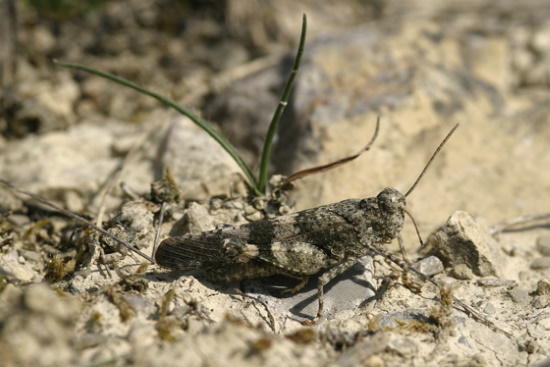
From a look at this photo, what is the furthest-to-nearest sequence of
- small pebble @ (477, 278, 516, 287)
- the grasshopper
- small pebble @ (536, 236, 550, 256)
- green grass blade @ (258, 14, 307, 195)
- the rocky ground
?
1. small pebble @ (536, 236, 550, 256)
2. green grass blade @ (258, 14, 307, 195)
3. small pebble @ (477, 278, 516, 287)
4. the grasshopper
5. the rocky ground

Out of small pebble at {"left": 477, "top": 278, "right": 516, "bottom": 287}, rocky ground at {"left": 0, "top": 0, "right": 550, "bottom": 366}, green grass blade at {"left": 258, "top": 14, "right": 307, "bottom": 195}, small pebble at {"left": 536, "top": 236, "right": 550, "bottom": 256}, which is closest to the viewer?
rocky ground at {"left": 0, "top": 0, "right": 550, "bottom": 366}

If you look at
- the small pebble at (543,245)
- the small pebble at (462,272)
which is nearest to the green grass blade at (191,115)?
the small pebble at (462,272)

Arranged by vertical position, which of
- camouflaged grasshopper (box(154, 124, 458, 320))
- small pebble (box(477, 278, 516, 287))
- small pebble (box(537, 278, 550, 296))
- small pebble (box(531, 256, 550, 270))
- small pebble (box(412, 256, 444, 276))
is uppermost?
camouflaged grasshopper (box(154, 124, 458, 320))

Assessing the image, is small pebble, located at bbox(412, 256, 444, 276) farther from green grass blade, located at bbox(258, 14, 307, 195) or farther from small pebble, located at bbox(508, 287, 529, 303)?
green grass blade, located at bbox(258, 14, 307, 195)

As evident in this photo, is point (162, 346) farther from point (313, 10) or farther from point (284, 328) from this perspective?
point (313, 10)

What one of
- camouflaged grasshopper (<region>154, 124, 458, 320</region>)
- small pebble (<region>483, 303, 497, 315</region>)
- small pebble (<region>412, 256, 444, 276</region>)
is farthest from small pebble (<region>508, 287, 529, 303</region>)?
camouflaged grasshopper (<region>154, 124, 458, 320</region>)

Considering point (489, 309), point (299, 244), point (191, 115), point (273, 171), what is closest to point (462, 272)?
point (489, 309)

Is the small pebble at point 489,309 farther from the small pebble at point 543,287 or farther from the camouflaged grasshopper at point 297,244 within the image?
the camouflaged grasshopper at point 297,244
